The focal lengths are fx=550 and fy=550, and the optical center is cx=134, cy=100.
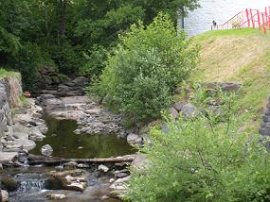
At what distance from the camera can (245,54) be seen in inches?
891

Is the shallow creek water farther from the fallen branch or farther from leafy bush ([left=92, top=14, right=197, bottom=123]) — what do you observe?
leafy bush ([left=92, top=14, right=197, bottom=123])

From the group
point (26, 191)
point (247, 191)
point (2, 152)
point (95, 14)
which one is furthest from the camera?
point (95, 14)

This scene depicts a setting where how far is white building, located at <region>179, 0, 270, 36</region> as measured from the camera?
3300 centimetres

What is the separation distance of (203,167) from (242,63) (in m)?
12.5

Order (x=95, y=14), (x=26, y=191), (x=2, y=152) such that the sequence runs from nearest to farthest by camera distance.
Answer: (x=26, y=191) → (x=2, y=152) → (x=95, y=14)

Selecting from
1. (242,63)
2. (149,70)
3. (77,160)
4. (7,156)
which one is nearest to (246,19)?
(242,63)

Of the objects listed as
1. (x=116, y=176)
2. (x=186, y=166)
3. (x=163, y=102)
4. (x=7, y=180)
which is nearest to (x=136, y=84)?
(x=163, y=102)

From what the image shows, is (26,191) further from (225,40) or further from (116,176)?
(225,40)

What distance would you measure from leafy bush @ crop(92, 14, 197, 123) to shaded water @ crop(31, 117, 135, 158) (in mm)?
1527

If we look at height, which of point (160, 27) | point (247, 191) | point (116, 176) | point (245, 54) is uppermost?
point (160, 27)

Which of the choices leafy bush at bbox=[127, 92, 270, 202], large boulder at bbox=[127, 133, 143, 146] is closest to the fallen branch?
large boulder at bbox=[127, 133, 143, 146]

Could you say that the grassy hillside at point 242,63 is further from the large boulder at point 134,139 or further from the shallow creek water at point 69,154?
the shallow creek water at point 69,154

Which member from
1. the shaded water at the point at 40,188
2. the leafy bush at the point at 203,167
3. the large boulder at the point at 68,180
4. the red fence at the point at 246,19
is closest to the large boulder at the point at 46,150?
the shaded water at the point at 40,188

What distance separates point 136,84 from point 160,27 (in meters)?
3.68
